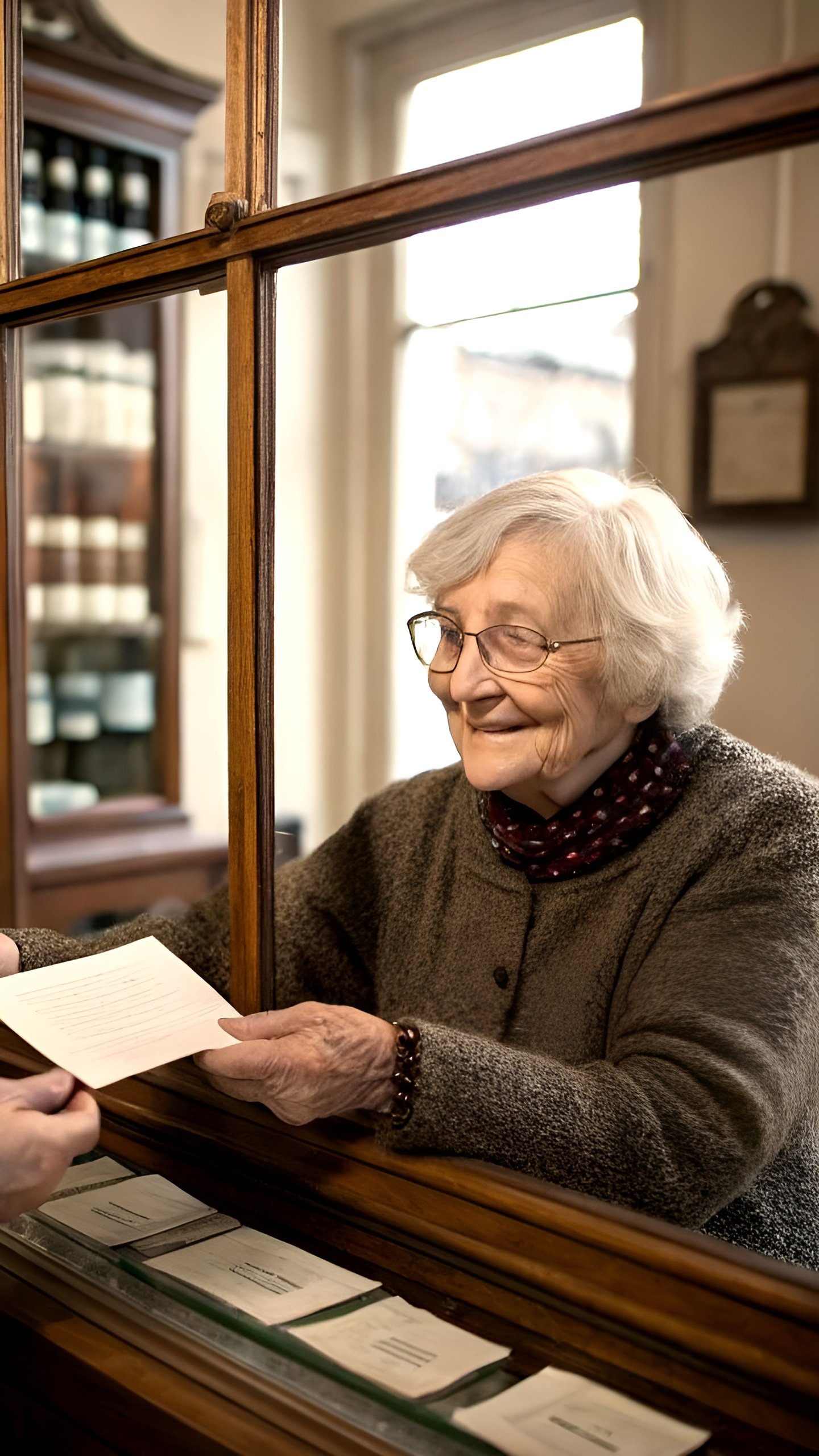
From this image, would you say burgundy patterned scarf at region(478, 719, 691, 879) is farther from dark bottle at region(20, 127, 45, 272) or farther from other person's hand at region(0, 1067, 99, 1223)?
dark bottle at region(20, 127, 45, 272)

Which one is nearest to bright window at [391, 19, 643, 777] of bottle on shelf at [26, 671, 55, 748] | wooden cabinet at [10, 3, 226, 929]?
wooden cabinet at [10, 3, 226, 929]

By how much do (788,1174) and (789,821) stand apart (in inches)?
9.3

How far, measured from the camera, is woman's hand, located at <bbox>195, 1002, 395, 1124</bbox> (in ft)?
2.81

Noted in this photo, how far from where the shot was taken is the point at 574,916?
100 centimetres

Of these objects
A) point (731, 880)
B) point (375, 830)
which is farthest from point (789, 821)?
point (375, 830)

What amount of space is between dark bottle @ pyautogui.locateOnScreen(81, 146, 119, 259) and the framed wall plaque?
226 centimetres

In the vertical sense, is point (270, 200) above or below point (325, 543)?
above

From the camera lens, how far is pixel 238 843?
1.00 meters

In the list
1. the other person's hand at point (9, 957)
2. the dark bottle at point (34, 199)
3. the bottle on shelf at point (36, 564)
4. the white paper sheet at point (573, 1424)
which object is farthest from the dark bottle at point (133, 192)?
the white paper sheet at point (573, 1424)

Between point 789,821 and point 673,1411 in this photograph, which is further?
point 789,821

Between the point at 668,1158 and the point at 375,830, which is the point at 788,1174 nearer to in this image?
the point at 668,1158

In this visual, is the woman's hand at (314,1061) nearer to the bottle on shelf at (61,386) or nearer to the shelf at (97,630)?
the shelf at (97,630)

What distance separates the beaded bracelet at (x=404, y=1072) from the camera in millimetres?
844

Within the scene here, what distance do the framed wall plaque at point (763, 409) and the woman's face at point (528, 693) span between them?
0.20 m
